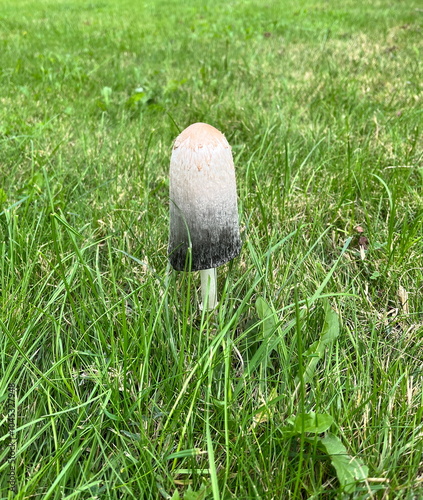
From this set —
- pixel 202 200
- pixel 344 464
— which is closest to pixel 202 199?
pixel 202 200

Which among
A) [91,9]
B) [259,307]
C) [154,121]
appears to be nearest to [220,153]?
[259,307]

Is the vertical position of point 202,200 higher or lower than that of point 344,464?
higher

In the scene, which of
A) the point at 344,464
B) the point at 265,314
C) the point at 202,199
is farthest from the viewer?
the point at 265,314

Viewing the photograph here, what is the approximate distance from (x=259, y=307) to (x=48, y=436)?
739mm

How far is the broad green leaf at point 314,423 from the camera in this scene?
1.09 meters

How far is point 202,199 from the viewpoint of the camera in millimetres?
1366

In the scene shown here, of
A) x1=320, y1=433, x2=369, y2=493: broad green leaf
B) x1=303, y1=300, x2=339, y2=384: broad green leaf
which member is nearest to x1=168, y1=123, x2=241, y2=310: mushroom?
x1=303, y1=300, x2=339, y2=384: broad green leaf

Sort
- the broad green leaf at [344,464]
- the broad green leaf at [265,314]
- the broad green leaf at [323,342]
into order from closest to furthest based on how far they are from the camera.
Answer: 1. the broad green leaf at [344,464]
2. the broad green leaf at [323,342]
3. the broad green leaf at [265,314]

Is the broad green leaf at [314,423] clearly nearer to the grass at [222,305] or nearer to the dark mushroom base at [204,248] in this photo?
the grass at [222,305]

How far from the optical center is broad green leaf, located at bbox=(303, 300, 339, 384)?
1328 millimetres

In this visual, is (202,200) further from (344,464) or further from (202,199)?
(344,464)

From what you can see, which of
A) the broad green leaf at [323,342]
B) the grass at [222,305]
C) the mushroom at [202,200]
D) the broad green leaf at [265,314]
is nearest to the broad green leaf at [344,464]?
the grass at [222,305]

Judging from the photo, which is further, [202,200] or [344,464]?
[202,200]

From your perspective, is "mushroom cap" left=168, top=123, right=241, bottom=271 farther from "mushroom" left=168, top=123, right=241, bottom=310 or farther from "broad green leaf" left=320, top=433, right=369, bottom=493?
"broad green leaf" left=320, top=433, right=369, bottom=493
